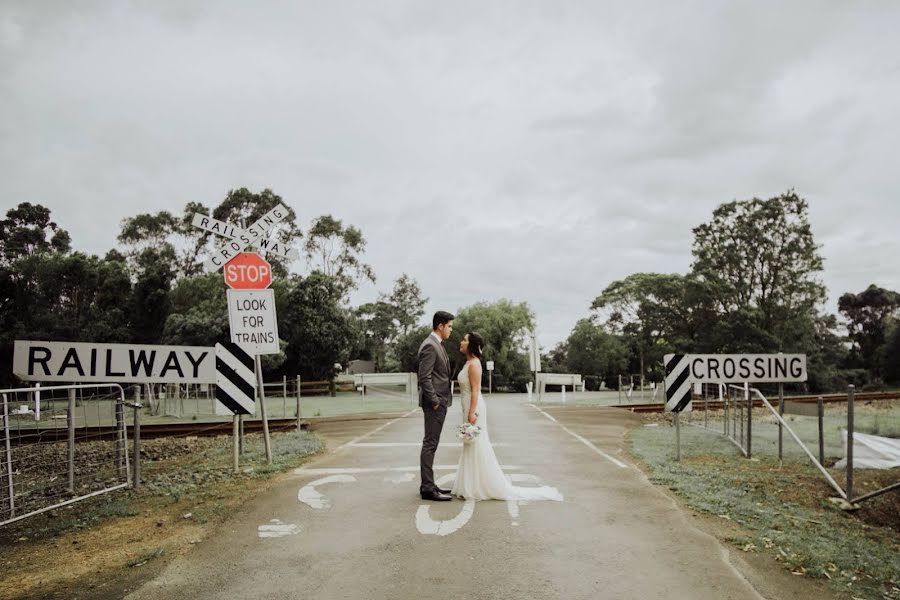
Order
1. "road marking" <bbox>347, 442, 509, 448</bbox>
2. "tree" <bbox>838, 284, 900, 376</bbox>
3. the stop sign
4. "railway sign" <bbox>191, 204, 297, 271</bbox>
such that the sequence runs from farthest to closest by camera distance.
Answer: "tree" <bbox>838, 284, 900, 376</bbox>, "road marking" <bbox>347, 442, 509, 448</bbox>, the stop sign, "railway sign" <bbox>191, 204, 297, 271</bbox>

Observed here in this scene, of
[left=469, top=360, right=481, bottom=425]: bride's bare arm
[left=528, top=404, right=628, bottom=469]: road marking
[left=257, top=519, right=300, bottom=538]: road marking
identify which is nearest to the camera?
[left=257, top=519, right=300, bottom=538]: road marking

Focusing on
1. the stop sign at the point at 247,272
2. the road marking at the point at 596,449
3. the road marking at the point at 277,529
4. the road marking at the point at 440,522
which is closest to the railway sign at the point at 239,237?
the stop sign at the point at 247,272

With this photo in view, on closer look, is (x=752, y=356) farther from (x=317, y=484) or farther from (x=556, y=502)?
(x=317, y=484)

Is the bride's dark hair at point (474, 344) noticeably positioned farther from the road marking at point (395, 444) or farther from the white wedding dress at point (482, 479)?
the road marking at point (395, 444)

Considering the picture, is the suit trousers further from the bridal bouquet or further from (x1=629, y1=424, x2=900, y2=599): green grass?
(x1=629, y1=424, x2=900, y2=599): green grass

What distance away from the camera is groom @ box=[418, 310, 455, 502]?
25.3ft

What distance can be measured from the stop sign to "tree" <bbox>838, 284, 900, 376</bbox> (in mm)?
72506

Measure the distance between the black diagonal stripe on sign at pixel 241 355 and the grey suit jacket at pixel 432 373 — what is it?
3.53m

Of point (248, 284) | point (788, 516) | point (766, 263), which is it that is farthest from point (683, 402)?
point (766, 263)

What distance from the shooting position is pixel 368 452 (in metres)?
A: 12.3

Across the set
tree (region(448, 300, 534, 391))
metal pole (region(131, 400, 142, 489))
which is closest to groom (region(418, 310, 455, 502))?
metal pole (region(131, 400, 142, 489))

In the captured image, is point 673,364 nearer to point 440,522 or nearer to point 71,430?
point 440,522

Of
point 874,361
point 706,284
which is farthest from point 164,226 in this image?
point 874,361

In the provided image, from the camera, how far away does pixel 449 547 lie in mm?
5723
